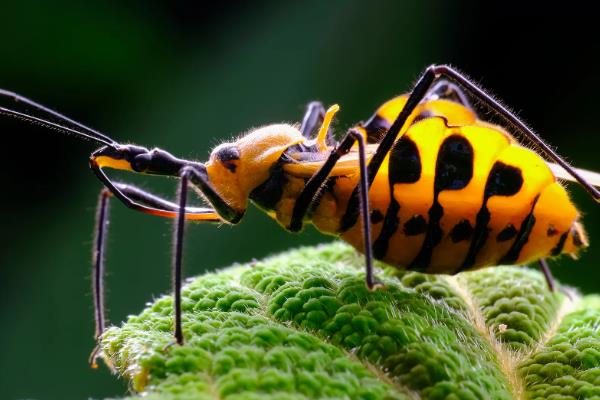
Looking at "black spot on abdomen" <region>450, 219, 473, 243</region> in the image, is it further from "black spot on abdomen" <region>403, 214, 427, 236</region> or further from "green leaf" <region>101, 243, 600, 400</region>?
"green leaf" <region>101, 243, 600, 400</region>

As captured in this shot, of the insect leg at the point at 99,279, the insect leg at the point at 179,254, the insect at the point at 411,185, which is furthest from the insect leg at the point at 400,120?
the insect leg at the point at 99,279

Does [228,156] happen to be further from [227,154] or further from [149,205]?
[149,205]

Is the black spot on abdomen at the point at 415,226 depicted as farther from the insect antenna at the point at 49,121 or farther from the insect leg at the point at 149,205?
the insect antenna at the point at 49,121

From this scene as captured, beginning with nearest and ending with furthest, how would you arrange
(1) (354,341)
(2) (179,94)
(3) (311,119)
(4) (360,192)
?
1. (1) (354,341)
2. (4) (360,192)
3. (3) (311,119)
4. (2) (179,94)

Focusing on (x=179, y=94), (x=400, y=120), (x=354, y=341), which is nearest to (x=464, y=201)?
(x=400, y=120)

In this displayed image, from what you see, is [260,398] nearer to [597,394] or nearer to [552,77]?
[597,394]

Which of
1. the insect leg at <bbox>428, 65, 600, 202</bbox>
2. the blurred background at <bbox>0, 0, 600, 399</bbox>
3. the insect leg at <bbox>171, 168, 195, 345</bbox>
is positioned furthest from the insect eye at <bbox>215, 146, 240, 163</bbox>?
the blurred background at <bbox>0, 0, 600, 399</bbox>

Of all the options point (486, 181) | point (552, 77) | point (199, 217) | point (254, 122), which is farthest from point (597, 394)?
point (552, 77)

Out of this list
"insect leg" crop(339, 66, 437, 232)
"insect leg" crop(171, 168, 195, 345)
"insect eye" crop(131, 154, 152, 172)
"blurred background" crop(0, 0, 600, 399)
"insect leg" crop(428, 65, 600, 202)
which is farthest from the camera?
"blurred background" crop(0, 0, 600, 399)
